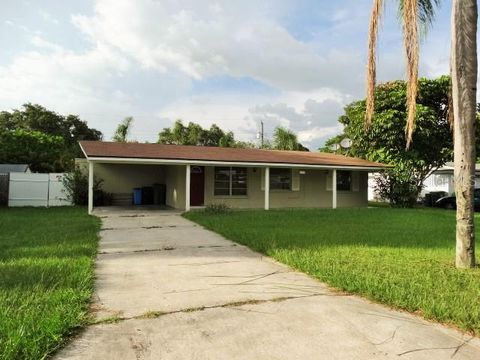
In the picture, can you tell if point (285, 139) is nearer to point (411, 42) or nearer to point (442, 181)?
point (442, 181)

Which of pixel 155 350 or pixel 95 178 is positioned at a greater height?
pixel 95 178

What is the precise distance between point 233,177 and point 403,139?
1066 cm

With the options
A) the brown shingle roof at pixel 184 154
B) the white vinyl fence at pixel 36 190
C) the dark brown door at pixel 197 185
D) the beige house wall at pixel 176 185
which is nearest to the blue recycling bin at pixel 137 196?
the beige house wall at pixel 176 185

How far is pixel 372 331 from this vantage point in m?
3.90

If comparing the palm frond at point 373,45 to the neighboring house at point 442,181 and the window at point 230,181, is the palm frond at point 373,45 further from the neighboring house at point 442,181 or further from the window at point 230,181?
the neighboring house at point 442,181

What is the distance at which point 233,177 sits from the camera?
62.6ft

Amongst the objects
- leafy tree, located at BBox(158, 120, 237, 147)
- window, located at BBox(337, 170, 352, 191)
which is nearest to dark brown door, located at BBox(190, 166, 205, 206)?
window, located at BBox(337, 170, 352, 191)

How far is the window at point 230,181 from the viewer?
18906 mm

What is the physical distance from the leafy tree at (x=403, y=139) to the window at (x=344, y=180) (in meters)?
1.74

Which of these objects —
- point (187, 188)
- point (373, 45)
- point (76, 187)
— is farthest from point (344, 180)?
point (373, 45)

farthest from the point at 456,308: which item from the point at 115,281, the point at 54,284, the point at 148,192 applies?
the point at 148,192

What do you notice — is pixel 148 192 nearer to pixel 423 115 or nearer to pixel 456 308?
pixel 423 115

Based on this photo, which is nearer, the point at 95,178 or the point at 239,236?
the point at 239,236

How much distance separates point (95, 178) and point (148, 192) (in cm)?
276
